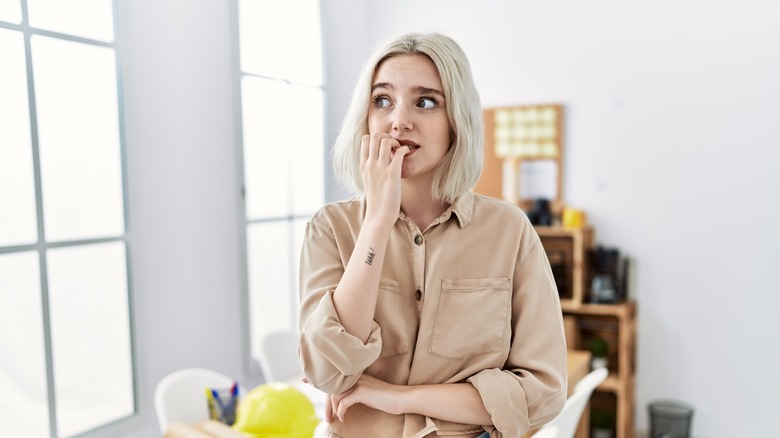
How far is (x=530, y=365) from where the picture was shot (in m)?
0.95

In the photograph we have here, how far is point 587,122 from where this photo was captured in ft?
10.9

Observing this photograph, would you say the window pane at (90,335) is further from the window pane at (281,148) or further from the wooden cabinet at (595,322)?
the wooden cabinet at (595,322)

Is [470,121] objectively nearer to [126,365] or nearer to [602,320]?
[126,365]

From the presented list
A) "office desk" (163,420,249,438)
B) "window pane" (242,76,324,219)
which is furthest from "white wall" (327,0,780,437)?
"office desk" (163,420,249,438)

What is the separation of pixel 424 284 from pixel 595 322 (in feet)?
8.61

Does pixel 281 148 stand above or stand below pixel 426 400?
above

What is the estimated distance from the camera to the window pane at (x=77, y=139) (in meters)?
2.00

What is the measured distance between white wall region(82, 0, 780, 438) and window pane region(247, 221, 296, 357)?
0.17 meters

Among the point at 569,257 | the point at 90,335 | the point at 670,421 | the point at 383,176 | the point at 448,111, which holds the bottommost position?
the point at 670,421

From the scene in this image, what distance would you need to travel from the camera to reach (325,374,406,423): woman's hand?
3.03ft

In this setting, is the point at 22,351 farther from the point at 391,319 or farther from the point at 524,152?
the point at 524,152

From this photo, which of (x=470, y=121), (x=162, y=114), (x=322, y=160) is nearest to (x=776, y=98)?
(x=322, y=160)

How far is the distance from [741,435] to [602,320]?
2.92 ft

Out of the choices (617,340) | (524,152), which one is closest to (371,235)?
(524,152)
